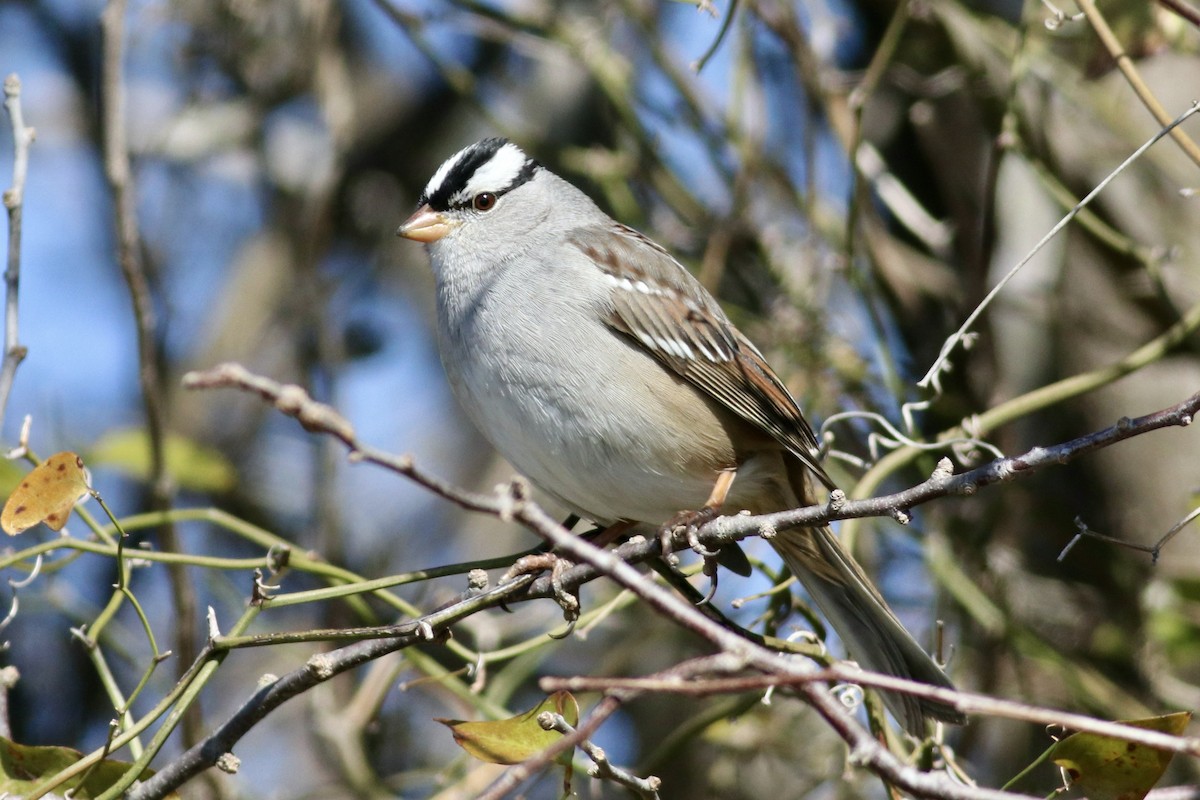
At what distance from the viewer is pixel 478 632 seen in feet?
9.63

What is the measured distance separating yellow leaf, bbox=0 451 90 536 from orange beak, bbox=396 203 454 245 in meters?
1.43

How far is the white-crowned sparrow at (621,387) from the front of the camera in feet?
8.28

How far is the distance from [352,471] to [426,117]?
1303 mm

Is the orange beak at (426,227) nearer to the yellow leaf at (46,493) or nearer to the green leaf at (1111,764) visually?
the yellow leaf at (46,493)

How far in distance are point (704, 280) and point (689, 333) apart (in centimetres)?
63

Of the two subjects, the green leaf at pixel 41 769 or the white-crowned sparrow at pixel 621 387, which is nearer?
the green leaf at pixel 41 769

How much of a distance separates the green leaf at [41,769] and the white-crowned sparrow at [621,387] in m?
1.02

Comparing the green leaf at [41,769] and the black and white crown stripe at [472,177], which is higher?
the black and white crown stripe at [472,177]

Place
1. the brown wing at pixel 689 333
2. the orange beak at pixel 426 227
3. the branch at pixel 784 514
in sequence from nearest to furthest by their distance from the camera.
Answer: the branch at pixel 784 514
the brown wing at pixel 689 333
the orange beak at pixel 426 227

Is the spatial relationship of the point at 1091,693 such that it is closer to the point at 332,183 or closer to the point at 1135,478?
the point at 1135,478

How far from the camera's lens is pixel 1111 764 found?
1.55 m

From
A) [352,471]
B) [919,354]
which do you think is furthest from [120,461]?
[919,354]

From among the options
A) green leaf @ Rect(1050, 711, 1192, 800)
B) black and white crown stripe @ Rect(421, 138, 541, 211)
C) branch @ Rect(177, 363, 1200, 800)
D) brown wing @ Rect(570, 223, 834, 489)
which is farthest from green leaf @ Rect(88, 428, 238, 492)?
green leaf @ Rect(1050, 711, 1192, 800)

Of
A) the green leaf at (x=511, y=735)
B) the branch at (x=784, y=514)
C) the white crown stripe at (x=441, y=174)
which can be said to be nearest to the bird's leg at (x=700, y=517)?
the branch at (x=784, y=514)
